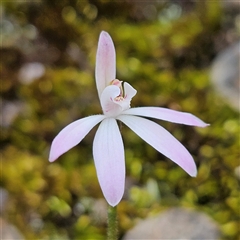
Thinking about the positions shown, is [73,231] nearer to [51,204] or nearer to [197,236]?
[51,204]

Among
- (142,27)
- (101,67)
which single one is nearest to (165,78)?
(142,27)

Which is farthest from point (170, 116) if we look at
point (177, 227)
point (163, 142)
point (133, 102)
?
point (133, 102)

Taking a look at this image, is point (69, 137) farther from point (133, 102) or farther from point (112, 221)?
point (133, 102)

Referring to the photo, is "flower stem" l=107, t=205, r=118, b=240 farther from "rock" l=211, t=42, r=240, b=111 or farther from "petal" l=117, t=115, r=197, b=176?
"rock" l=211, t=42, r=240, b=111

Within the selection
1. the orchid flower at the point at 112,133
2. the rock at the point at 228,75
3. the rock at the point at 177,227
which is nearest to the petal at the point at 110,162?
the orchid flower at the point at 112,133

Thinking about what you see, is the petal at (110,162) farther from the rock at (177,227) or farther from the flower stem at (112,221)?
the rock at (177,227)

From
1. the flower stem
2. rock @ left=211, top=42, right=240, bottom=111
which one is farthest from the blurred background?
the flower stem
